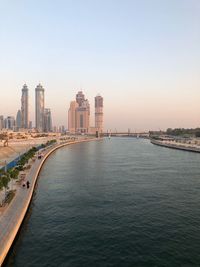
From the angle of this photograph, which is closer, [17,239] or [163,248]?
[163,248]

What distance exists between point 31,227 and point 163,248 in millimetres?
13659

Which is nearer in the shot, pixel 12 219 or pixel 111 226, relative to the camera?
pixel 12 219

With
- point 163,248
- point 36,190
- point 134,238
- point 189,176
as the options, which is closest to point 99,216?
point 134,238

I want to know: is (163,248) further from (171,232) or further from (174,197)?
(174,197)

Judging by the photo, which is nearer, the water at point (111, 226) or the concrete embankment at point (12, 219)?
the concrete embankment at point (12, 219)

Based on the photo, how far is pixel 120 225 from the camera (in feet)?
99.2

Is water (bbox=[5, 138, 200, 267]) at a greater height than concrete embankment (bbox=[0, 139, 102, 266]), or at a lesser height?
lesser

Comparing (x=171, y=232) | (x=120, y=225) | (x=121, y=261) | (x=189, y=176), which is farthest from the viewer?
(x=189, y=176)

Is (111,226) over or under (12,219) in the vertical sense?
under

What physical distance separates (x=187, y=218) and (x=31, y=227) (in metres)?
17.6

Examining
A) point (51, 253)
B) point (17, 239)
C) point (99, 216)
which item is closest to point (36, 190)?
point (99, 216)

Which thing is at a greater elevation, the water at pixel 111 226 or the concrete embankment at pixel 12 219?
the concrete embankment at pixel 12 219

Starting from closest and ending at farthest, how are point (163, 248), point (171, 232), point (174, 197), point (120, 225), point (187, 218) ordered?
point (163, 248) < point (171, 232) < point (120, 225) < point (187, 218) < point (174, 197)

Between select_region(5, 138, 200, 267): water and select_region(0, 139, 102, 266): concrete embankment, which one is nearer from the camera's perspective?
select_region(0, 139, 102, 266): concrete embankment
